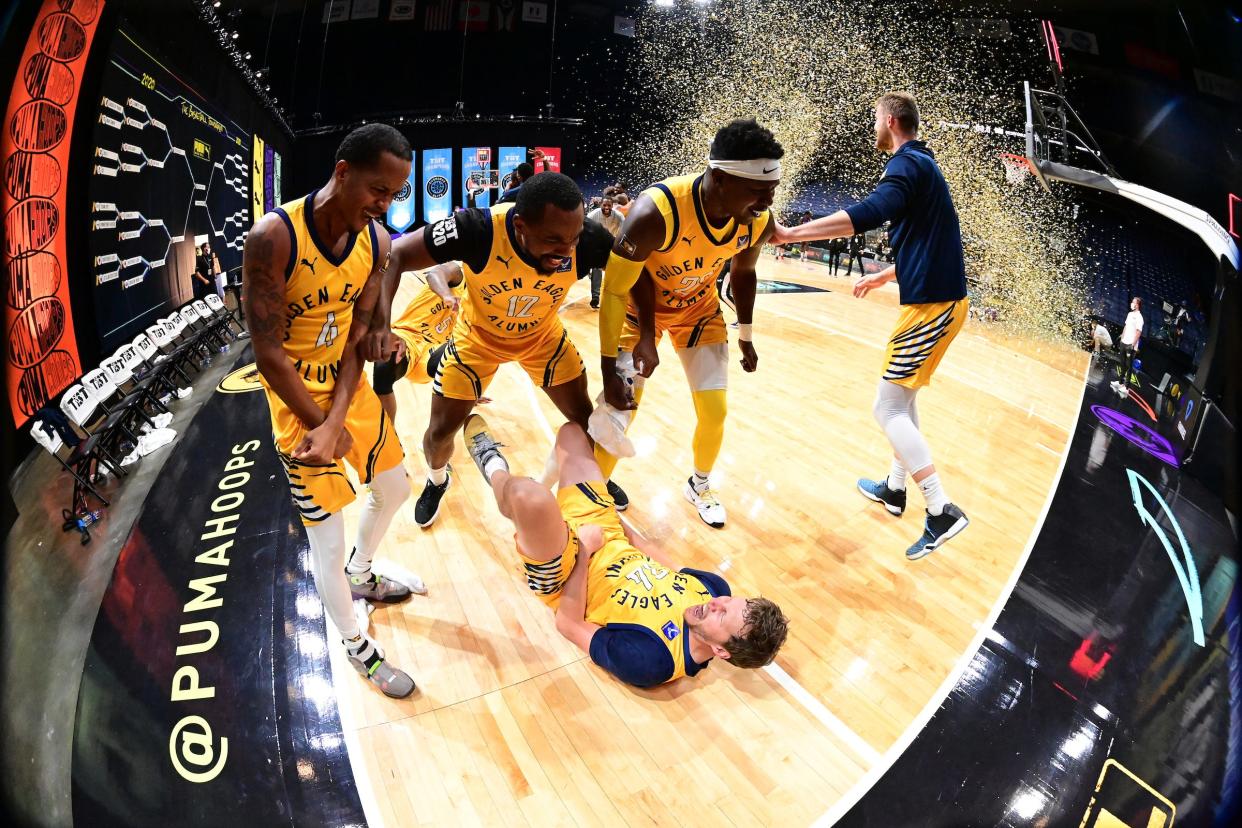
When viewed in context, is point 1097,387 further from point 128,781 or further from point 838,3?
point 128,781

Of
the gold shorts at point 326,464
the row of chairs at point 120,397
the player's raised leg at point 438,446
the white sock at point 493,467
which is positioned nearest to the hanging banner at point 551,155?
the row of chairs at point 120,397

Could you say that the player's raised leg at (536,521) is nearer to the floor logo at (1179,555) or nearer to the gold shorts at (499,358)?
the gold shorts at (499,358)

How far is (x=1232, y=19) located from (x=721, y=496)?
285 centimetres

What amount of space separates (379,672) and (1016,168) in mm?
6126

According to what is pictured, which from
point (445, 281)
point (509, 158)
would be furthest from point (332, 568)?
point (509, 158)

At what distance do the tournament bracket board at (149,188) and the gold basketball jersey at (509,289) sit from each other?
2.56 meters

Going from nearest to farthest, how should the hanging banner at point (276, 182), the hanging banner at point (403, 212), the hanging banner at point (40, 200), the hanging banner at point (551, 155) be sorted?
the hanging banner at point (40, 200) < the hanging banner at point (276, 182) < the hanging banner at point (551, 155) < the hanging banner at point (403, 212)

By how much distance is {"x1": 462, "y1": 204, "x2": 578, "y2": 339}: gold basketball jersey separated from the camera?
88.5 inches

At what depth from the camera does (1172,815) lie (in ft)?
6.55

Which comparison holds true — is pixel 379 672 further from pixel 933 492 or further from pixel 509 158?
pixel 509 158

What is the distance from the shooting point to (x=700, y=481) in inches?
132

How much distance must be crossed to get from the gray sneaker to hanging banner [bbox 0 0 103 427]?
157 cm

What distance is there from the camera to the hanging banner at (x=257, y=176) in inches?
290

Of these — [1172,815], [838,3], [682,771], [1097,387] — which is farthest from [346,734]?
[838,3]
